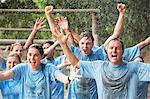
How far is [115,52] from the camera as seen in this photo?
17.0 feet

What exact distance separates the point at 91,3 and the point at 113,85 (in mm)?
7862

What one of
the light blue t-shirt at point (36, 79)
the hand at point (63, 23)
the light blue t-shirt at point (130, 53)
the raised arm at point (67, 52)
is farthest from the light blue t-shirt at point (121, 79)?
the hand at point (63, 23)

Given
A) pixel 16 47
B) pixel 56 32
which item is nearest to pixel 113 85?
pixel 56 32

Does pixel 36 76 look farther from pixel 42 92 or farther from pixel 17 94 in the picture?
pixel 17 94

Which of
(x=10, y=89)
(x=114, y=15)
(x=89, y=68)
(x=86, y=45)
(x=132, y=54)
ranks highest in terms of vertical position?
(x=114, y=15)

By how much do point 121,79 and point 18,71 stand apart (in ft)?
4.23

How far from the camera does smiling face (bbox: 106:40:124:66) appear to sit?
5.20 m

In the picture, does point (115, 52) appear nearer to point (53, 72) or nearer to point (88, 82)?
point (53, 72)

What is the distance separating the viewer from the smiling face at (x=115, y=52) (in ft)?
17.0

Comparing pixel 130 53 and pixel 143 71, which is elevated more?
pixel 130 53

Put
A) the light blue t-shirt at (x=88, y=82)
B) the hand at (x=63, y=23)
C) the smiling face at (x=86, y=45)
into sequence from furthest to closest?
the hand at (x=63, y=23) < the smiling face at (x=86, y=45) < the light blue t-shirt at (x=88, y=82)

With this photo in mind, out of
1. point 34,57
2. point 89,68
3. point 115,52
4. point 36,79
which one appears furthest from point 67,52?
point 36,79

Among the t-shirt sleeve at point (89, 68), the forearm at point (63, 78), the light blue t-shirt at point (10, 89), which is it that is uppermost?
the t-shirt sleeve at point (89, 68)

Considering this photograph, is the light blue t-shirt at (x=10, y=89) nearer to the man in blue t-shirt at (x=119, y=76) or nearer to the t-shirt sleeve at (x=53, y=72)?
the t-shirt sleeve at (x=53, y=72)
